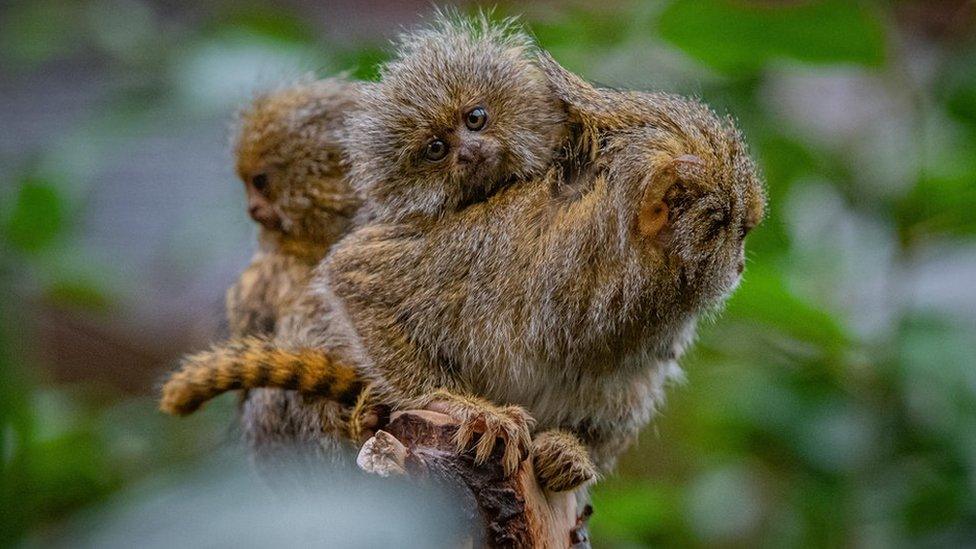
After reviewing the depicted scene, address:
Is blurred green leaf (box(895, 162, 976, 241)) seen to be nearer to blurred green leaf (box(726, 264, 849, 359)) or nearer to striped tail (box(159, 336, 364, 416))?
blurred green leaf (box(726, 264, 849, 359))

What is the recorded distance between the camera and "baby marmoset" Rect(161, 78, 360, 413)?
1.67 m

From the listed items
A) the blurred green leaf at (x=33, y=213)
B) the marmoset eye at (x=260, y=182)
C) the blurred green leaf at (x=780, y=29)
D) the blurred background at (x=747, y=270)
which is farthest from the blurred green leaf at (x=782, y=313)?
the blurred green leaf at (x=33, y=213)

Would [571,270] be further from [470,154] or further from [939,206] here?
[939,206]

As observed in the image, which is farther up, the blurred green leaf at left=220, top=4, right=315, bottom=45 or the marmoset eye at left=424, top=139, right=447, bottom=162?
the blurred green leaf at left=220, top=4, right=315, bottom=45

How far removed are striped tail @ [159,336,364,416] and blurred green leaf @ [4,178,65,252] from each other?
1026 millimetres

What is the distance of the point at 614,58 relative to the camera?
1.92 metres

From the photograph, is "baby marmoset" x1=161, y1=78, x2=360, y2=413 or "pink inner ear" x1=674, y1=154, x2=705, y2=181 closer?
"pink inner ear" x1=674, y1=154, x2=705, y2=181

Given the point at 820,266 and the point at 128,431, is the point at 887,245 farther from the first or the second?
the point at 128,431

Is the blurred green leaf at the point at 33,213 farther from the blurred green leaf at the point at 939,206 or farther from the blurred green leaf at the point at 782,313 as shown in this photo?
the blurred green leaf at the point at 939,206

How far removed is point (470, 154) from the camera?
4.09ft

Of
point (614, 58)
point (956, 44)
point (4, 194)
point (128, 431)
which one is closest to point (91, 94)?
point (4, 194)

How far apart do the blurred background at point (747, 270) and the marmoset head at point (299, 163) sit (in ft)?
0.35

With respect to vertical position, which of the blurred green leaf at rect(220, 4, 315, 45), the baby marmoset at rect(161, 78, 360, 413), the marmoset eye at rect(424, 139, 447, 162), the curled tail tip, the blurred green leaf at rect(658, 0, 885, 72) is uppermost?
the blurred green leaf at rect(658, 0, 885, 72)

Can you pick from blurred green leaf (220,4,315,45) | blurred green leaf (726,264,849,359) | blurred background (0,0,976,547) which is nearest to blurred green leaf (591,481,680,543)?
blurred background (0,0,976,547)
